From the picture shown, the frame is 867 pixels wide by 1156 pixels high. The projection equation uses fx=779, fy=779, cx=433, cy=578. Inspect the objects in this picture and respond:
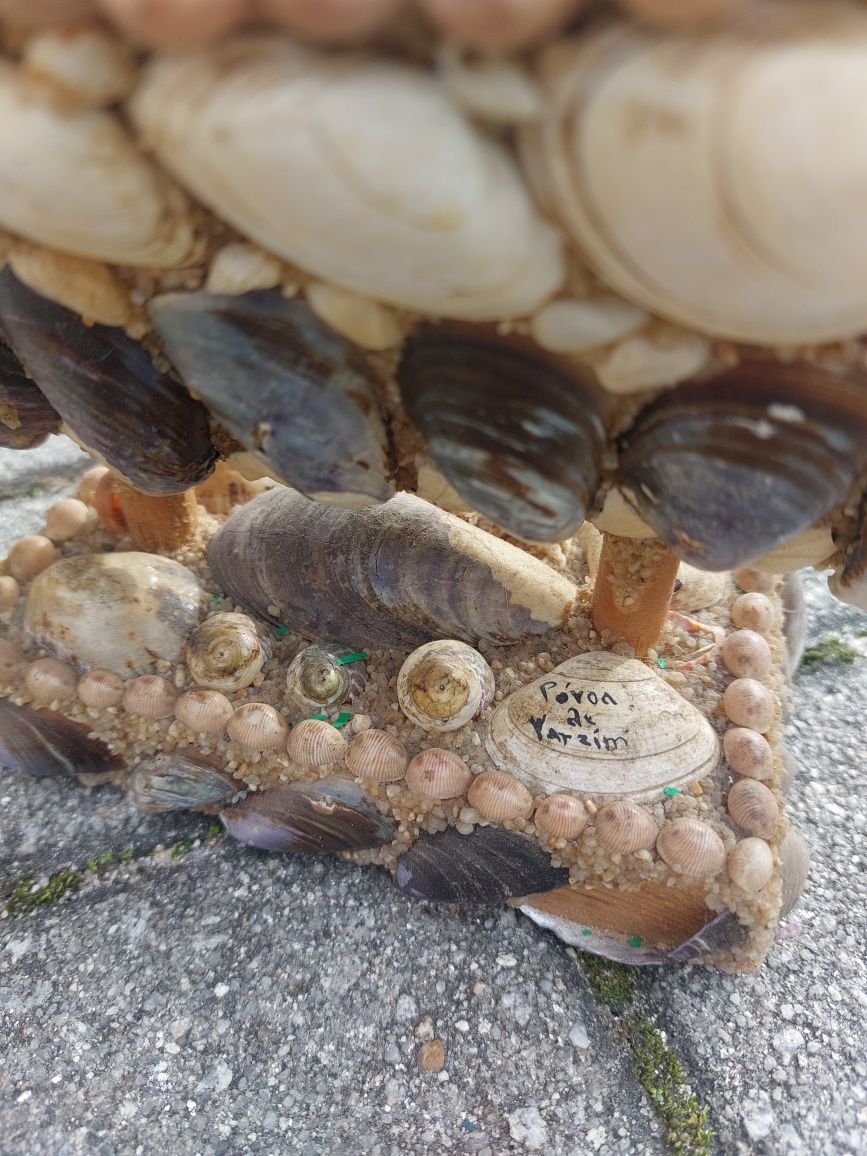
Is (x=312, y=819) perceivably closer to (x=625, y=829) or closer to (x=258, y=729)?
(x=258, y=729)

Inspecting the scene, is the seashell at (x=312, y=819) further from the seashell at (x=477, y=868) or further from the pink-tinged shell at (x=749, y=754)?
the pink-tinged shell at (x=749, y=754)

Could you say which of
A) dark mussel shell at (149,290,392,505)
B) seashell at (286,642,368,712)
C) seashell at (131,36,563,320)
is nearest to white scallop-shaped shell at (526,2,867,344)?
seashell at (131,36,563,320)

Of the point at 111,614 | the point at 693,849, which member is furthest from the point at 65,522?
the point at 693,849

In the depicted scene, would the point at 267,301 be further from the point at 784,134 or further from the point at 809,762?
the point at 809,762

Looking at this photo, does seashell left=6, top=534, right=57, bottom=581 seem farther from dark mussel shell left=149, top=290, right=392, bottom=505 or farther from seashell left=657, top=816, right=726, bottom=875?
seashell left=657, top=816, right=726, bottom=875

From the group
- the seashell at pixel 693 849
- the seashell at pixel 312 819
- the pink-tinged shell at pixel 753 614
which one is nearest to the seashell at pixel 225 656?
the seashell at pixel 312 819
